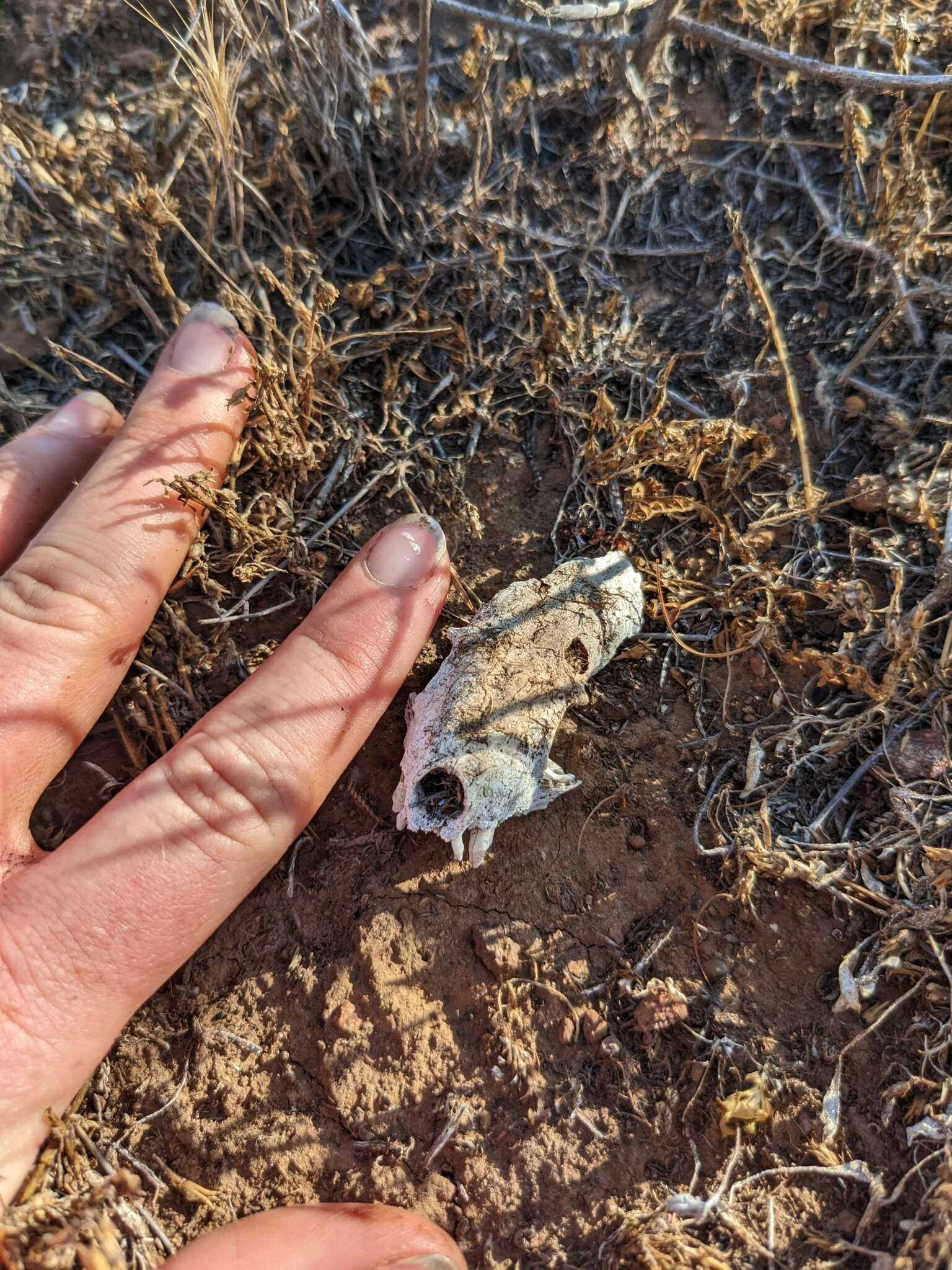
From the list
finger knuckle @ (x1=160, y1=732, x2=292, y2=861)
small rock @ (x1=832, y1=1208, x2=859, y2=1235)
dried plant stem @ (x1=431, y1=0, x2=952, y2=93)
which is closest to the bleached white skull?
finger knuckle @ (x1=160, y1=732, x2=292, y2=861)

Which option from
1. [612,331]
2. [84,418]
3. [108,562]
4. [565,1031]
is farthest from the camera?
[612,331]

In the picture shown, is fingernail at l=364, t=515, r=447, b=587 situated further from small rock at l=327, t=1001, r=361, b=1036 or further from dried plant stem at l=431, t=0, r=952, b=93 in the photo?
dried plant stem at l=431, t=0, r=952, b=93

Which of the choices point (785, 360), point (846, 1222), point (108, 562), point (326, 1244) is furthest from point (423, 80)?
point (846, 1222)

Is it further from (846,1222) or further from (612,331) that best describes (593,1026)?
(612,331)

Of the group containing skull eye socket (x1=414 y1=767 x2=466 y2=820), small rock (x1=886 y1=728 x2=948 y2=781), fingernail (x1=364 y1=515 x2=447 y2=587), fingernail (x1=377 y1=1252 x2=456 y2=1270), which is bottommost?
fingernail (x1=377 y1=1252 x2=456 y2=1270)

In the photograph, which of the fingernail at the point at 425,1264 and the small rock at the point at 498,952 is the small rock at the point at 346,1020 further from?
the fingernail at the point at 425,1264
